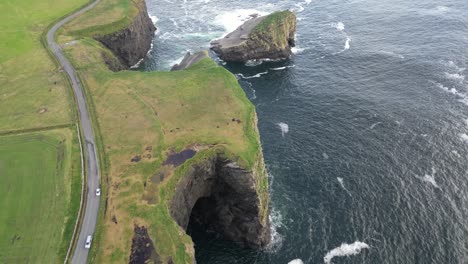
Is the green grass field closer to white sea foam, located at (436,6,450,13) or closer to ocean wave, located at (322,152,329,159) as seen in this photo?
ocean wave, located at (322,152,329,159)

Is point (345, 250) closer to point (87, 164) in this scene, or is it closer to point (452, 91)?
point (87, 164)

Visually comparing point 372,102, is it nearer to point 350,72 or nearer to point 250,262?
point 350,72

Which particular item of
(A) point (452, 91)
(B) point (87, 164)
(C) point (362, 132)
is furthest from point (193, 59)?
(A) point (452, 91)

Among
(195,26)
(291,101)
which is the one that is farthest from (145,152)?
(195,26)

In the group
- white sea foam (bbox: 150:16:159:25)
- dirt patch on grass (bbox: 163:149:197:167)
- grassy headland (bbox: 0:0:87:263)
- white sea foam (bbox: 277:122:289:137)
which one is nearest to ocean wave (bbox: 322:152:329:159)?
white sea foam (bbox: 277:122:289:137)

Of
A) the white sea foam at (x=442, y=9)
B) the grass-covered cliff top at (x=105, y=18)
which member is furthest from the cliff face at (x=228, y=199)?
the white sea foam at (x=442, y=9)

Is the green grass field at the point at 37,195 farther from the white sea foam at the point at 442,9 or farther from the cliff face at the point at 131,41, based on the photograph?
the white sea foam at the point at 442,9
